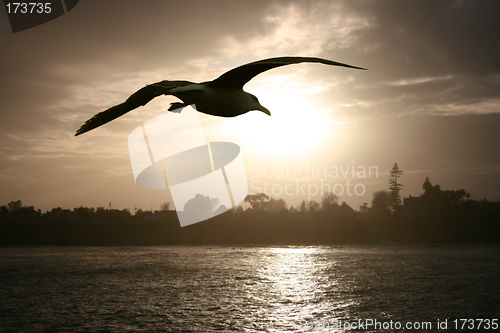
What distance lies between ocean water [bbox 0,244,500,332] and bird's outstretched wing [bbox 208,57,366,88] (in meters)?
69.5

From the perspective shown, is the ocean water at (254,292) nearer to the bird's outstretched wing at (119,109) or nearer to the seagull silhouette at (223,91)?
the bird's outstretched wing at (119,109)

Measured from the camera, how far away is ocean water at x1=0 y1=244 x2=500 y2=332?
224 ft

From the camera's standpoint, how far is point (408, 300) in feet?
260

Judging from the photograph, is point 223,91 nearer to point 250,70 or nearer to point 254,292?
point 250,70

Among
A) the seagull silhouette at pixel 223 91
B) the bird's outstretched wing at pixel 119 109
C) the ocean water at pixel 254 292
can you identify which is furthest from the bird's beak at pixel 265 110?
the ocean water at pixel 254 292

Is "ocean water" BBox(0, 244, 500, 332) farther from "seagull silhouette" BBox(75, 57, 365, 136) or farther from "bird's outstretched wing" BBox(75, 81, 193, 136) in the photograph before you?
"seagull silhouette" BBox(75, 57, 365, 136)

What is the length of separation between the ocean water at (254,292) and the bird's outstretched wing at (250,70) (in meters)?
69.5

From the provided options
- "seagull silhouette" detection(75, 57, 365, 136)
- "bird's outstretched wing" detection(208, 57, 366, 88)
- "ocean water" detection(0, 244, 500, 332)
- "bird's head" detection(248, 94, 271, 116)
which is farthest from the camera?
"ocean water" detection(0, 244, 500, 332)

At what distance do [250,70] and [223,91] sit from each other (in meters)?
0.44

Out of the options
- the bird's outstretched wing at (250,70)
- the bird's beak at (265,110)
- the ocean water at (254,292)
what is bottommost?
the ocean water at (254,292)

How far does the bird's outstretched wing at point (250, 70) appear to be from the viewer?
10.5ft

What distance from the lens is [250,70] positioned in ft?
11.3

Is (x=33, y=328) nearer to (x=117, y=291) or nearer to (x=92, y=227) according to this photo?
(x=117, y=291)

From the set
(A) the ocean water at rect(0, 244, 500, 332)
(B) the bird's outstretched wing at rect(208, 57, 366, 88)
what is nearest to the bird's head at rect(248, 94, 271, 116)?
(B) the bird's outstretched wing at rect(208, 57, 366, 88)
